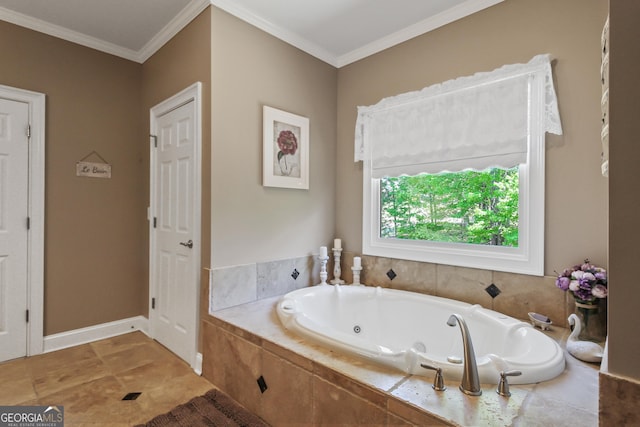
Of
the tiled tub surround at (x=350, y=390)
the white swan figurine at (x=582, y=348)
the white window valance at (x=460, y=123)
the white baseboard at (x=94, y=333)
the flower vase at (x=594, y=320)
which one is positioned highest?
the white window valance at (x=460, y=123)

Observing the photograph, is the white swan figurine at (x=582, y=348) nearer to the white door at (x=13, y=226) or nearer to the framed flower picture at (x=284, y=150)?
the framed flower picture at (x=284, y=150)

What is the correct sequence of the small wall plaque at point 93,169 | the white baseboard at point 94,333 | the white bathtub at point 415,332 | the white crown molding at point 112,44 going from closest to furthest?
the white bathtub at point 415,332 < the white crown molding at point 112,44 < the white baseboard at point 94,333 < the small wall plaque at point 93,169

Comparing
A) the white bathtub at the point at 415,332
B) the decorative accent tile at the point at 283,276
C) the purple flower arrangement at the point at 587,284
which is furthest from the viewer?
the decorative accent tile at the point at 283,276

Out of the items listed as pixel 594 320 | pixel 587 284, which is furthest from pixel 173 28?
pixel 594 320

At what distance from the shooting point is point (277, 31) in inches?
96.4

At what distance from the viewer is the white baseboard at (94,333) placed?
2516 mm

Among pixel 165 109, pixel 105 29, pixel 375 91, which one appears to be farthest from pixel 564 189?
pixel 105 29

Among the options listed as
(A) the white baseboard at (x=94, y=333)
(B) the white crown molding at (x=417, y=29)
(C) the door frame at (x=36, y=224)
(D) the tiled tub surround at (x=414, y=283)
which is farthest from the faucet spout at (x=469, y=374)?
(C) the door frame at (x=36, y=224)

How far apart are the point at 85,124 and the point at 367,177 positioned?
2433mm

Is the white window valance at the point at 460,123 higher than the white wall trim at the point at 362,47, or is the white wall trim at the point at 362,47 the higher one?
the white wall trim at the point at 362,47

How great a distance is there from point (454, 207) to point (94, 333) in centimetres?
314

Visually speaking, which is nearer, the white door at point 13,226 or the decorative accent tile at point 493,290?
the decorative accent tile at point 493,290

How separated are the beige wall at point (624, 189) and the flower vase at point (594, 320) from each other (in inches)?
38.5

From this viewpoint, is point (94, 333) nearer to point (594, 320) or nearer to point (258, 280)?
point (258, 280)
